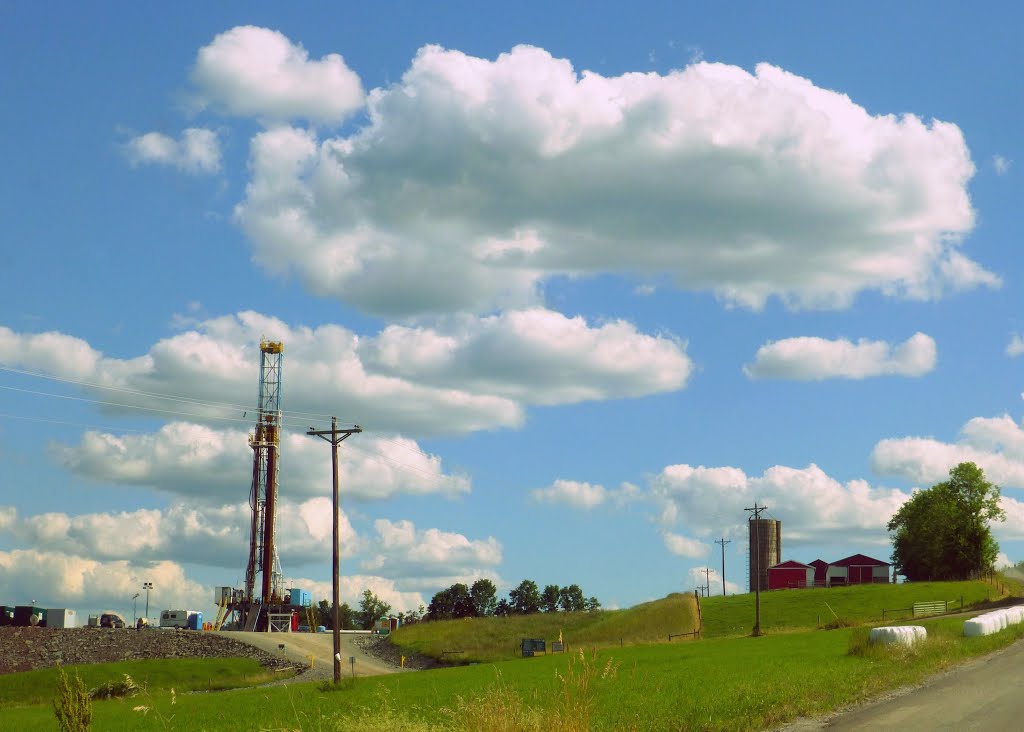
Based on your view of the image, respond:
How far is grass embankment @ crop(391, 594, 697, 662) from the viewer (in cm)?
9819

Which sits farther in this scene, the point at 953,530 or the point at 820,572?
the point at 820,572

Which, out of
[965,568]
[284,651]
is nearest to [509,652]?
[284,651]

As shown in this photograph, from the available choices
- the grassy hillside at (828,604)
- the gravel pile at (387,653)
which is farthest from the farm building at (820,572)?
the gravel pile at (387,653)

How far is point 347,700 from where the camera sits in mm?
43125

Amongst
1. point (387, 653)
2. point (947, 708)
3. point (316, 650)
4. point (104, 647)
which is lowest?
point (387, 653)

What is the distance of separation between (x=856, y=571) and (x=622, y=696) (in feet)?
Result: 425

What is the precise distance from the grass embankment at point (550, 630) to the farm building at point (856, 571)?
4060 centimetres

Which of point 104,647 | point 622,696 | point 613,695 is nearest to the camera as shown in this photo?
point 622,696

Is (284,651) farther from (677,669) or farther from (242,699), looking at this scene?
(677,669)

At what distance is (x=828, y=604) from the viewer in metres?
107

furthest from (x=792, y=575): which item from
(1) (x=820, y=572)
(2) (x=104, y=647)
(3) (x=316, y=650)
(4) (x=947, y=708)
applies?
(4) (x=947, y=708)

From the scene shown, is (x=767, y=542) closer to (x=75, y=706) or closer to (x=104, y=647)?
(x=104, y=647)

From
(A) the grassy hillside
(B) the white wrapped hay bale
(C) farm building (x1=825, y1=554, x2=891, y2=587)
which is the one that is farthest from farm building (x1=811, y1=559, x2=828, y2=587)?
(B) the white wrapped hay bale

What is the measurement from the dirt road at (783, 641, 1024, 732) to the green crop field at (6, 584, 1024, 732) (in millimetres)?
965
